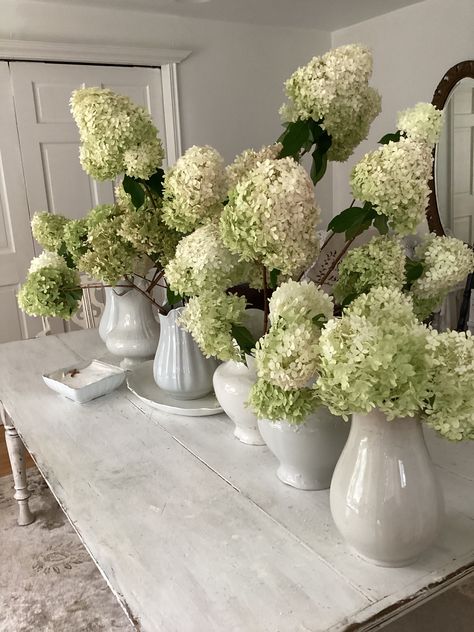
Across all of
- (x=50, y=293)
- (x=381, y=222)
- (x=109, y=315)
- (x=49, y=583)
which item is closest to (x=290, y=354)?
(x=381, y=222)

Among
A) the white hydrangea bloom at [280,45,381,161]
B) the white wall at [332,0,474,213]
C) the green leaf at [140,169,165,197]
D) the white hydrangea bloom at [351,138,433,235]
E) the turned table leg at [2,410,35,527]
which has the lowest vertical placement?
the turned table leg at [2,410,35,527]

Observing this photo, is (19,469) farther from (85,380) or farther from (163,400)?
(163,400)

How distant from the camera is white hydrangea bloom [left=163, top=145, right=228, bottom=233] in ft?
3.10

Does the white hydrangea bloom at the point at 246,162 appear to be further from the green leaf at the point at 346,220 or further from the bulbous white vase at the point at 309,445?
the bulbous white vase at the point at 309,445

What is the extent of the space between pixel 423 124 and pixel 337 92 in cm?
14

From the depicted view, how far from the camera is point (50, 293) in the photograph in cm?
133

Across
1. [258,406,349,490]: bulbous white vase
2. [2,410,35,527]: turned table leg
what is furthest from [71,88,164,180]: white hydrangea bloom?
[2,410,35,527]: turned table leg

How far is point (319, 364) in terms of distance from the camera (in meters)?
0.72

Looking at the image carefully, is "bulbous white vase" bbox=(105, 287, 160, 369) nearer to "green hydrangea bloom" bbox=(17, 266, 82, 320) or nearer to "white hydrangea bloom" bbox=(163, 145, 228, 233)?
"green hydrangea bloom" bbox=(17, 266, 82, 320)

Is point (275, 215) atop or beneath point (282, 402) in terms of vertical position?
atop

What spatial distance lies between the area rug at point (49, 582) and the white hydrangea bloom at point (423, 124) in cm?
152

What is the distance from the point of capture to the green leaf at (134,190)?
43.3 inches

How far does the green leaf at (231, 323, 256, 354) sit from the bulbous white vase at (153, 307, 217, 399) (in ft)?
1.28

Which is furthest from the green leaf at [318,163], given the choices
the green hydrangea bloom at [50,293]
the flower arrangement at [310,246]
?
the green hydrangea bloom at [50,293]
